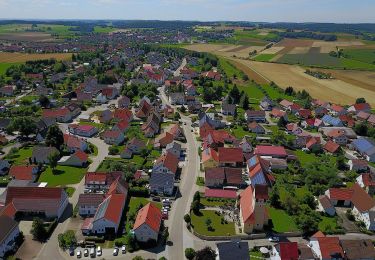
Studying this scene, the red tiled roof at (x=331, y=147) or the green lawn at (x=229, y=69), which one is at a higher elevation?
the green lawn at (x=229, y=69)

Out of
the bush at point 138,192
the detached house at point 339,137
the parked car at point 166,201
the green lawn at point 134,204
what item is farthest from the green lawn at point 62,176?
the detached house at point 339,137

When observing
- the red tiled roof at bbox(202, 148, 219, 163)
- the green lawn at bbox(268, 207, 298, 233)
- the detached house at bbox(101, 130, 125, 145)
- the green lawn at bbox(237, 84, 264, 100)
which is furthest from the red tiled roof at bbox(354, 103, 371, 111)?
the detached house at bbox(101, 130, 125, 145)

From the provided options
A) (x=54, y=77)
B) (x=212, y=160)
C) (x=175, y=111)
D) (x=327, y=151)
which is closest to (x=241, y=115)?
(x=175, y=111)

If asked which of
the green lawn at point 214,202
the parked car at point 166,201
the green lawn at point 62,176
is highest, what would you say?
the parked car at point 166,201

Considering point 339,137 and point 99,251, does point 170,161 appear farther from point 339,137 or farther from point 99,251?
point 339,137

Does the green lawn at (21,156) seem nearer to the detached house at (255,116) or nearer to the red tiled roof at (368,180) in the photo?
the detached house at (255,116)

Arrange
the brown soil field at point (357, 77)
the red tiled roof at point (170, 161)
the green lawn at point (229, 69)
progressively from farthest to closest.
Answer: the green lawn at point (229, 69) < the brown soil field at point (357, 77) < the red tiled roof at point (170, 161)

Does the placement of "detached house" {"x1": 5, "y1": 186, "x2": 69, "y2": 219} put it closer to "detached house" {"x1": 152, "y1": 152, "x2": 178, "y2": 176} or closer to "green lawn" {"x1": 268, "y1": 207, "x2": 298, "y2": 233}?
"detached house" {"x1": 152, "y1": 152, "x2": 178, "y2": 176}
